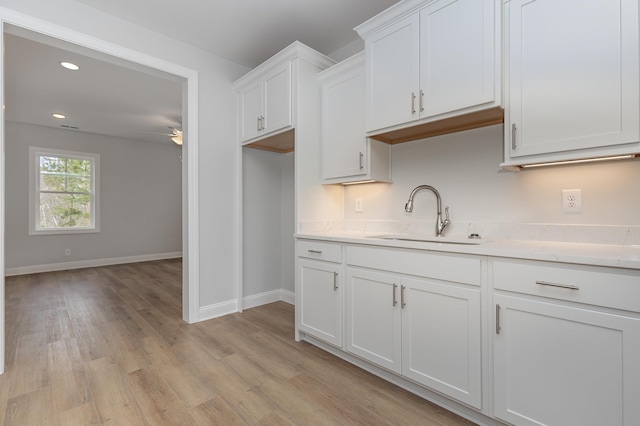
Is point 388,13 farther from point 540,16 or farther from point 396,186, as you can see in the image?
point 396,186

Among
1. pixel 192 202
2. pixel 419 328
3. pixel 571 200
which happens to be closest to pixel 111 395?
pixel 192 202

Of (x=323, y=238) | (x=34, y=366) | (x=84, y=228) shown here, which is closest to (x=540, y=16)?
(x=323, y=238)

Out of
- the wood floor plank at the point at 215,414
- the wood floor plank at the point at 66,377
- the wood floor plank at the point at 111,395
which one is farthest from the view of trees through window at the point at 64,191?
the wood floor plank at the point at 215,414

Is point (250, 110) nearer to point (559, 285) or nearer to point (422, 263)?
point (422, 263)

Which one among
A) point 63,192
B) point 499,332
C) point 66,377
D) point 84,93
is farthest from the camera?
point 63,192

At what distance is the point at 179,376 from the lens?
78.4 inches

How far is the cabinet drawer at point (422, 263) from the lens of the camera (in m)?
1.51

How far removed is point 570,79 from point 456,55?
1.87ft

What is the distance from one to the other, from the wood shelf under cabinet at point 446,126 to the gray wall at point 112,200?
5.91 m

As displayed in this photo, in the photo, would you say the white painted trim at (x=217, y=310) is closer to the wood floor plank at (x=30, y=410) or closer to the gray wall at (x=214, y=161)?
the gray wall at (x=214, y=161)

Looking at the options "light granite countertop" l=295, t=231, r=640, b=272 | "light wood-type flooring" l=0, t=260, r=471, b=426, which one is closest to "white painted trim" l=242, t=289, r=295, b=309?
"light wood-type flooring" l=0, t=260, r=471, b=426

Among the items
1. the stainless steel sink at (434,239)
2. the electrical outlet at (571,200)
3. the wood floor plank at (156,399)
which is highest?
the electrical outlet at (571,200)

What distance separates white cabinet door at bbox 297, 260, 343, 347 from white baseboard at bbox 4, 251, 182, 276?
5352mm

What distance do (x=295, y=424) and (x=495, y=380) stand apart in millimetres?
980
